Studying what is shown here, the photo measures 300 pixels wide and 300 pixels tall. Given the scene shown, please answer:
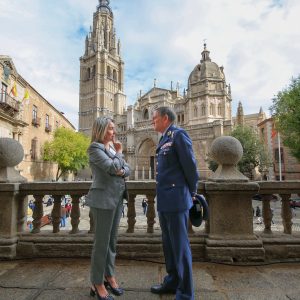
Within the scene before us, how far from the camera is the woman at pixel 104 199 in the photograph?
2.19 metres

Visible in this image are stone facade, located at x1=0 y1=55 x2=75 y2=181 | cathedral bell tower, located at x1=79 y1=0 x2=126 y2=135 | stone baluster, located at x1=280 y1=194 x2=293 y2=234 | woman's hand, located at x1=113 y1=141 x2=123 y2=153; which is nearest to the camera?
woman's hand, located at x1=113 y1=141 x2=123 y2=153

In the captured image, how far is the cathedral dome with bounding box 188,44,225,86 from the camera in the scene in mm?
44597

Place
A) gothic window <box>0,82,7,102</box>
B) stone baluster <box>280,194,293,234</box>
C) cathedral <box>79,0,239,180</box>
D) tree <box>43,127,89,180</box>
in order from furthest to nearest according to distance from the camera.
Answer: cathedral <box>79,0,239,180</box>, tree <box>43,127,89,180</box>, gothic window <box>0,82,7,102</box>, stone baluster <box>280,194,293,234</box>

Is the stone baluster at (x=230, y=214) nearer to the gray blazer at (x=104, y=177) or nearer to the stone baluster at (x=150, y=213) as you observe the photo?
the stone baluster at (x=150, y=213)

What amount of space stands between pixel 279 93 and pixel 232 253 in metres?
20.6

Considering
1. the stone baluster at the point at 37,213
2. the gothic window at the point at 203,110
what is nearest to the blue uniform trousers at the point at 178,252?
the stone baluster at the point at 37,213

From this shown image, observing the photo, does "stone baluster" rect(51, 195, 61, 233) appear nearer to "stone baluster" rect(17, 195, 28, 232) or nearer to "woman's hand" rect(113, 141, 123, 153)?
"stone baluster" rect(17, 195, 28, 232)

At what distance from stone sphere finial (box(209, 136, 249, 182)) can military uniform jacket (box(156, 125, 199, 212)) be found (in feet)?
3.90

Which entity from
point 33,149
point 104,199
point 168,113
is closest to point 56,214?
point 104,199

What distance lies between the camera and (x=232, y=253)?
3109mm

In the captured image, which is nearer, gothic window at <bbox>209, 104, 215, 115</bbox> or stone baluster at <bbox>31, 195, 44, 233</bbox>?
stone baluster at <bbox>31, 195, 44, 233</bbox>

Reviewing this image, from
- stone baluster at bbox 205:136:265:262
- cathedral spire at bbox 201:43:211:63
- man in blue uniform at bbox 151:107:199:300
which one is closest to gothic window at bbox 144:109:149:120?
cathedral spire at bbox 201:43:211:63

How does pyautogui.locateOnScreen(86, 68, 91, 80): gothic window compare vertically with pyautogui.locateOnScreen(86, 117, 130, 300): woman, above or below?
above

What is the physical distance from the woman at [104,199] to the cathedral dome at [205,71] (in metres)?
44.8
